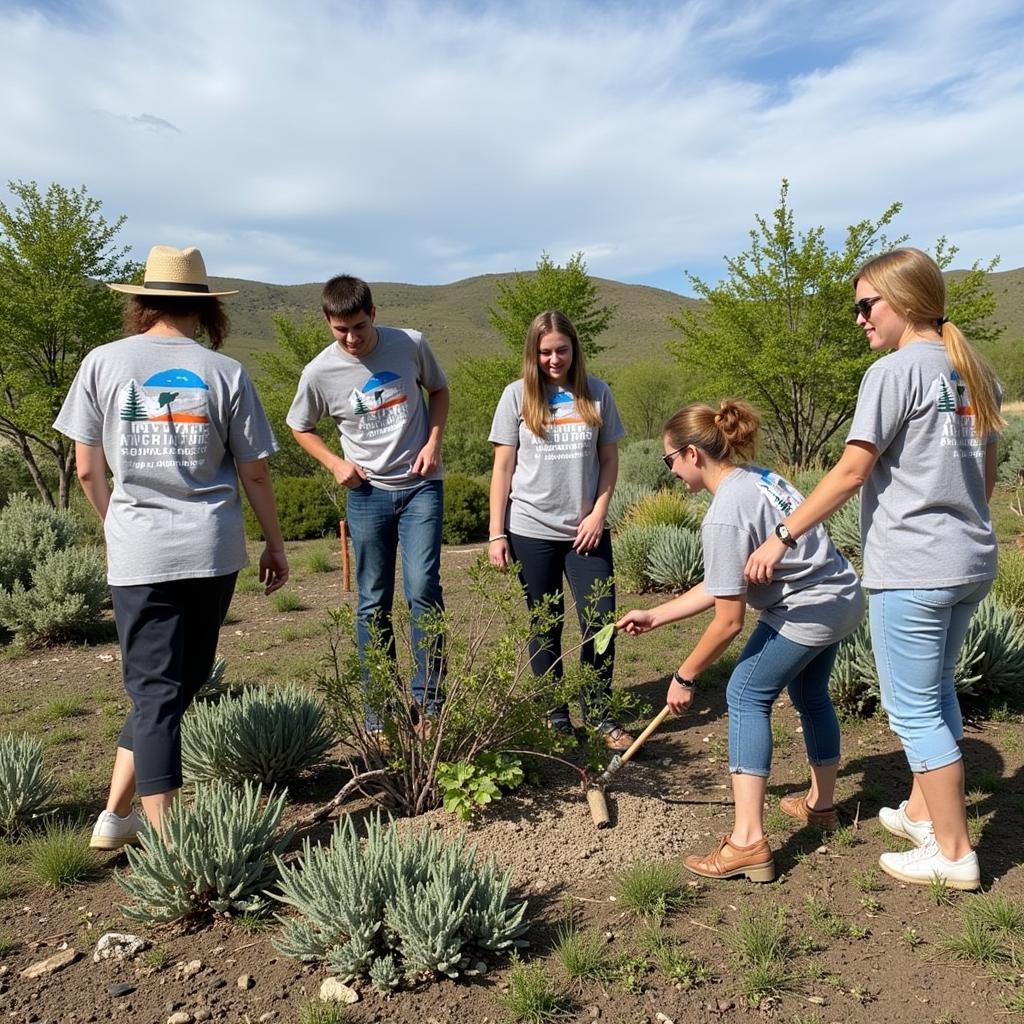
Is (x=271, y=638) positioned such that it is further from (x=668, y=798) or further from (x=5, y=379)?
(x=5, y=379)

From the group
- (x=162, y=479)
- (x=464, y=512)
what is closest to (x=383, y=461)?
(x=162, y=479)

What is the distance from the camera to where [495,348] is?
108500mm

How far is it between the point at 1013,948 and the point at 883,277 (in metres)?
1.95

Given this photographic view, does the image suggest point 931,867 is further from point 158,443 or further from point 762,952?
point 158,443

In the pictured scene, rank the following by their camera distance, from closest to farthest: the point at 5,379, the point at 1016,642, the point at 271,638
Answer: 1. the point at 1016,642
2. the point at 271,638
3. the point at 5,379

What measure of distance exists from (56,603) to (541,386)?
15.2 feet

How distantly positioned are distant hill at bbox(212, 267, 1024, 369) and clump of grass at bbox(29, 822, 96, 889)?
278 ft

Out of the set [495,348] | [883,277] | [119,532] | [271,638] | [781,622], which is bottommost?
[271,638]

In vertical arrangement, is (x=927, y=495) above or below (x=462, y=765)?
above

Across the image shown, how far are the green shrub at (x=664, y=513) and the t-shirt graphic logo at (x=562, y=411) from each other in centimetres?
483

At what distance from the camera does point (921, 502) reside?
2479 mm

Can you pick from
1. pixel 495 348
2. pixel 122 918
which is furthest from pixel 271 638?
pixel 495 348

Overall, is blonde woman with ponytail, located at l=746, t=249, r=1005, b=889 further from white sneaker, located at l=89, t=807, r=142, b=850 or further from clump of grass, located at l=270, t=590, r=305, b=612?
clump of grass, located at l=270, t=590, r=305, b=612

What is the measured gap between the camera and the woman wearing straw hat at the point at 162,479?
2654 millimetres
